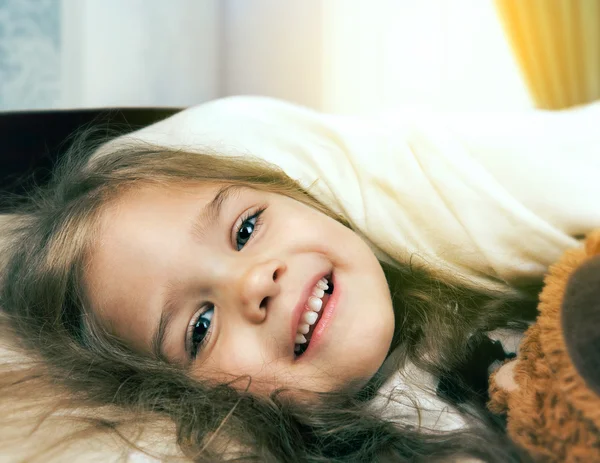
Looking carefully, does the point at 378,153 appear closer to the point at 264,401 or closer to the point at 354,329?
the point at 354,329

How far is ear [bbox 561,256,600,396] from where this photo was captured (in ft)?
1.47

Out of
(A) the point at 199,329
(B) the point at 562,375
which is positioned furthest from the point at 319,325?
(B) the point at 562,375

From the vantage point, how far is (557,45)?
5.50 ft

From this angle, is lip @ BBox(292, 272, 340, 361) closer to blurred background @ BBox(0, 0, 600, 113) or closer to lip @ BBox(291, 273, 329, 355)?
lip @ BBox(291, 273, 329, 355)

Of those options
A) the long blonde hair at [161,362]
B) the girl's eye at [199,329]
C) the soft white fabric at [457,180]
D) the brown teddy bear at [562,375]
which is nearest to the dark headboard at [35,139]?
the long blonde hair at [161,362]

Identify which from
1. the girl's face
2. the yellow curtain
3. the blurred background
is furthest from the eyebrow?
the yellow curtain

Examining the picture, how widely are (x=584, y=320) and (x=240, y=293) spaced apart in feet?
1.24

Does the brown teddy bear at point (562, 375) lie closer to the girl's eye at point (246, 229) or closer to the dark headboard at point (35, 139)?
the girl's eye at point (246, 229)

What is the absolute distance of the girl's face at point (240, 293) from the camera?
681 millimetres

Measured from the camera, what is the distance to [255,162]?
3.34ft

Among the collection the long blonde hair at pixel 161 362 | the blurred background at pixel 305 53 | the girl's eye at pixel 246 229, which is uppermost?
the blurred background at pixel 305 53

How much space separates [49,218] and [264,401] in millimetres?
530

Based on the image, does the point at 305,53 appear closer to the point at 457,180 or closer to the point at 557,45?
the point at 557,45

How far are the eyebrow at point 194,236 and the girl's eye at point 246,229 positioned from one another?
0.12ft
